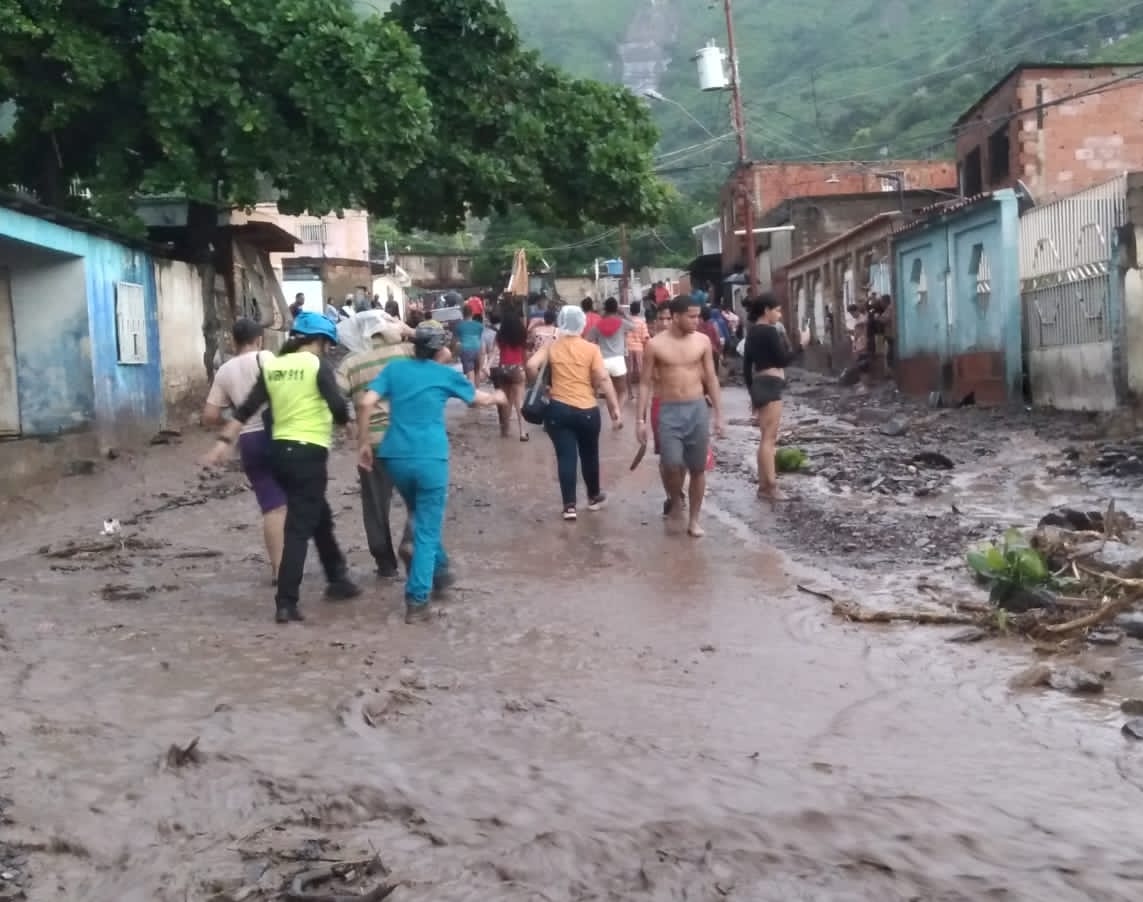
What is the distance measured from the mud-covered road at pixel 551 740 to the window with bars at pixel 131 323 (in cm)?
691

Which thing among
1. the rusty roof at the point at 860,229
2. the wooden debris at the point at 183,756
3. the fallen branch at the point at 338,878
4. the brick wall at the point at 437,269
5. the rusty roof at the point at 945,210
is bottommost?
the fallen branch at the point at 338,878

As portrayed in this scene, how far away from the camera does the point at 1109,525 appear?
29.0 feet

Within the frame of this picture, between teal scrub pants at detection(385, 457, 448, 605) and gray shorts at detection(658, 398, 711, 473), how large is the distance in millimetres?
2887

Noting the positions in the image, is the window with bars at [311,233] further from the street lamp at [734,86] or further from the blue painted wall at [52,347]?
the blue painted wall at [52,347]

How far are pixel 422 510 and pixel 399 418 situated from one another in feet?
1.71

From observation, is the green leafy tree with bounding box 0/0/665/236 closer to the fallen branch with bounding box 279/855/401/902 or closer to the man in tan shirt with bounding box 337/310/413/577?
the man in tan shirt with bounding box 337/310/413/577

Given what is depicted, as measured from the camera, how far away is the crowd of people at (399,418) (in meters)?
7.45

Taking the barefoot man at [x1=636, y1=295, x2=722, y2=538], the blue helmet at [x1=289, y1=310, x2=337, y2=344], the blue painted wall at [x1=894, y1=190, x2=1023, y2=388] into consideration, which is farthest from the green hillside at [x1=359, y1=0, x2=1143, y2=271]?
the blue helmet at [x1=289, y1=310, x2=337, y2=344]

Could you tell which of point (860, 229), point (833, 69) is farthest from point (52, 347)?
point (833, 69)

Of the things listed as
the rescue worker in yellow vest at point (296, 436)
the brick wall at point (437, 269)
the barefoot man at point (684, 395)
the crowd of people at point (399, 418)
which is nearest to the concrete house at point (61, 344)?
the crowd of people at point (399, 418)

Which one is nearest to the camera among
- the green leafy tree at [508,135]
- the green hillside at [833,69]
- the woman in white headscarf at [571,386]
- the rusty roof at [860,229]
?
the woman in white headscarf at [571,386]

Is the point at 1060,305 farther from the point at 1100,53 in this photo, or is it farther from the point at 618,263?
the point at 1100,53

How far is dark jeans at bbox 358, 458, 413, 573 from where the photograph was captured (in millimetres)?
8406

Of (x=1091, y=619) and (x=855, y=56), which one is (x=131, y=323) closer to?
(x=1091, y=619)
